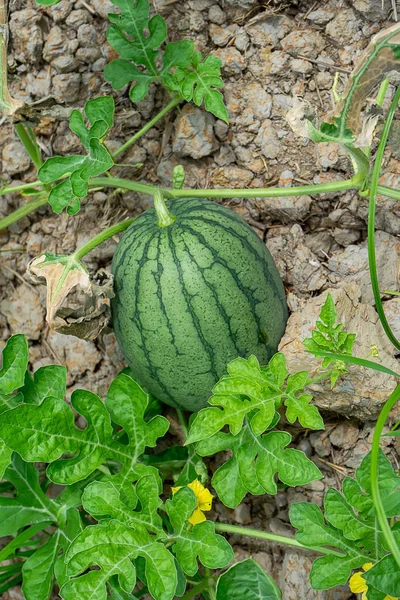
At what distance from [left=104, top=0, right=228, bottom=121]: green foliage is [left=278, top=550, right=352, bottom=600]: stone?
5.38 feet

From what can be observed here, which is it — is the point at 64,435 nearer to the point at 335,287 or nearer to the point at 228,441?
the point at 228,441

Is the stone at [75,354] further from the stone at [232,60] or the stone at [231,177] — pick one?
the stone at [232,60]

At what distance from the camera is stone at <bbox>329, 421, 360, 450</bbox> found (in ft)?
8.80

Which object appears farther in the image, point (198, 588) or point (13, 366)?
point (198, 588)

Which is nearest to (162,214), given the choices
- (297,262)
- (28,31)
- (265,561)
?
(297,262)

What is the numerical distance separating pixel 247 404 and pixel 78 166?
0.96m

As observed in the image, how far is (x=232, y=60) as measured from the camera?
2.87 meters

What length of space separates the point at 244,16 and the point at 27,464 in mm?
1922

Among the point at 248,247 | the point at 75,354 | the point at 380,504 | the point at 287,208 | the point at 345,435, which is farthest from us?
the point at 75,354

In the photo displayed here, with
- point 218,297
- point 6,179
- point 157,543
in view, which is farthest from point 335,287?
point 6,179

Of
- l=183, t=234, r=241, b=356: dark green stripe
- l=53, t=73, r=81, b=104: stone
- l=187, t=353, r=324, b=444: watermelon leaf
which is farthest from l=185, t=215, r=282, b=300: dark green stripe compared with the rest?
l=53, t=73, r=81, b=104: stone

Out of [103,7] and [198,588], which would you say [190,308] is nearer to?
[198,588]

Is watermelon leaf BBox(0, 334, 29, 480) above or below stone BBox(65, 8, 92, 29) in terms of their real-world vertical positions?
below

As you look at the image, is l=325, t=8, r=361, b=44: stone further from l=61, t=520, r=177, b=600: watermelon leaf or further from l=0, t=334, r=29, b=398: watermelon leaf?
l=61, t=520, r=177, b=600: watermelon leaf
